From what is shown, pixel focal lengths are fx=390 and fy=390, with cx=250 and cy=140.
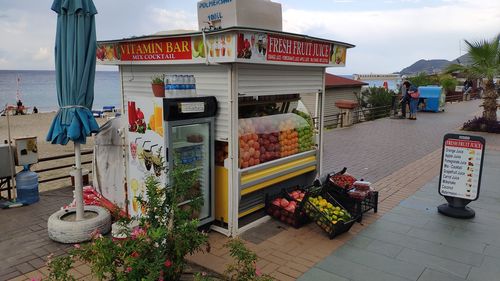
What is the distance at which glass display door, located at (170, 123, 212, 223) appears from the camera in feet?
17.3

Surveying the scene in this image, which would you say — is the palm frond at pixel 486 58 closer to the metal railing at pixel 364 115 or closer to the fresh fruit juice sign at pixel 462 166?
the metal railing at pixel 364 115

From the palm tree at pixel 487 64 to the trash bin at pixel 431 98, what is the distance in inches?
235

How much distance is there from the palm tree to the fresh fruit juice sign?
9830mm

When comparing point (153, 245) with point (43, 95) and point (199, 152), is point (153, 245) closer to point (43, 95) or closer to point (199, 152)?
point (199, 152)

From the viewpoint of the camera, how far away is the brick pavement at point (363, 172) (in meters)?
4.80

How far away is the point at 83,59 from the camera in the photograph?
5.06 metres

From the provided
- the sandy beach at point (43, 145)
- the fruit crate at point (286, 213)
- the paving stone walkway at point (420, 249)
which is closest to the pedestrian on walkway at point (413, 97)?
the paving stone walkway at point (420, 249)

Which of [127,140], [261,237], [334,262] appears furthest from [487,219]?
[127,140]

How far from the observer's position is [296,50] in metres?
5.71

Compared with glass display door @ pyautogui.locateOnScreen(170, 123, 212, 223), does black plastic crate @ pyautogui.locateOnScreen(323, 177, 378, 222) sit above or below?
below

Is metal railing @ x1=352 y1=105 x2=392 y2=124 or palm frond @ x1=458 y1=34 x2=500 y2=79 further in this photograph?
metal railing @ x1=352 y1=105 x2=392 y2=124

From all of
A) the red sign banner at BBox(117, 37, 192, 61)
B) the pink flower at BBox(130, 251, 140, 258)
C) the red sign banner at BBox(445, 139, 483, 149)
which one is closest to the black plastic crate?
the red sign banner at BBox(445, 139, 483, 149)

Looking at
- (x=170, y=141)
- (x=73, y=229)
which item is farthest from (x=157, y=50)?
(x=73, y=229)

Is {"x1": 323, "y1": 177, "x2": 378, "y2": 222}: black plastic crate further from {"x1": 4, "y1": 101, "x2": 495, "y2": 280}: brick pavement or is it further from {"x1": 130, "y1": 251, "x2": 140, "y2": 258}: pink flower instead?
{"x1": 130, "y1": 251, "x2": 140, "y2": 258}: pink flower
